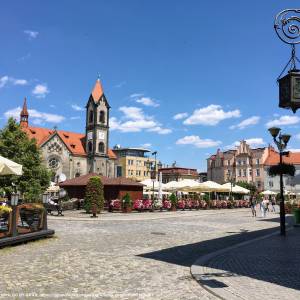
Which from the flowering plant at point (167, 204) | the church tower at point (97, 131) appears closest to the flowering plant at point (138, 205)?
the flowering plant at point (167, 204)

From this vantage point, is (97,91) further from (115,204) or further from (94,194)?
(94,194)

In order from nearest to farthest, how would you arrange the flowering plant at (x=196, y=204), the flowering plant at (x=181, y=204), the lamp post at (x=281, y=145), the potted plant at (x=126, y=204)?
the lamp post at (x=281, y=145) → the potted plant at (x=126, y=204) → the flowering plant at (x=181, y=204) → the flowering plant at (x=196, y=204)

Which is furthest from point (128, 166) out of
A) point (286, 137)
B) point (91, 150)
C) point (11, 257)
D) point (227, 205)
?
point (11, 257)

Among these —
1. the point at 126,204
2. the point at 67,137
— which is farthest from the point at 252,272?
the point at 67,137

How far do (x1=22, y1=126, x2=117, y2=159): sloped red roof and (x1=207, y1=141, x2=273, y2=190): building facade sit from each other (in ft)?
102

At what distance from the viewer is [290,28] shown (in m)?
6.44

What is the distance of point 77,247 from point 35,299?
5383mm

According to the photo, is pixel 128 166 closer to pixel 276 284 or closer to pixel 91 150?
pixel 91 150

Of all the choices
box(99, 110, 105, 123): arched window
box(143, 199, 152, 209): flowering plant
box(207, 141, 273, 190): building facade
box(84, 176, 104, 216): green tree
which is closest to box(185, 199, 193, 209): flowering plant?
box(143, 199, 152, 209): flowering plant

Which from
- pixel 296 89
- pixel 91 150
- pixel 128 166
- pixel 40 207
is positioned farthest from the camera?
pixel 128 166

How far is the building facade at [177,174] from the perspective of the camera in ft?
379

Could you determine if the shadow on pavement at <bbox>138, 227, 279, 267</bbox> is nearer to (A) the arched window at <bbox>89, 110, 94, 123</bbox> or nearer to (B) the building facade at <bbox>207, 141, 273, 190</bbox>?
(A) the arched window at <bbox>89, 110, 94, 123</bbox>

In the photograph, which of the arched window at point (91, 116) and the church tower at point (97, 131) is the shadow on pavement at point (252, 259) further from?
the arched window at point (91, 116)

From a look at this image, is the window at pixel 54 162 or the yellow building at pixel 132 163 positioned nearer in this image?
the window at pixel 54 162
